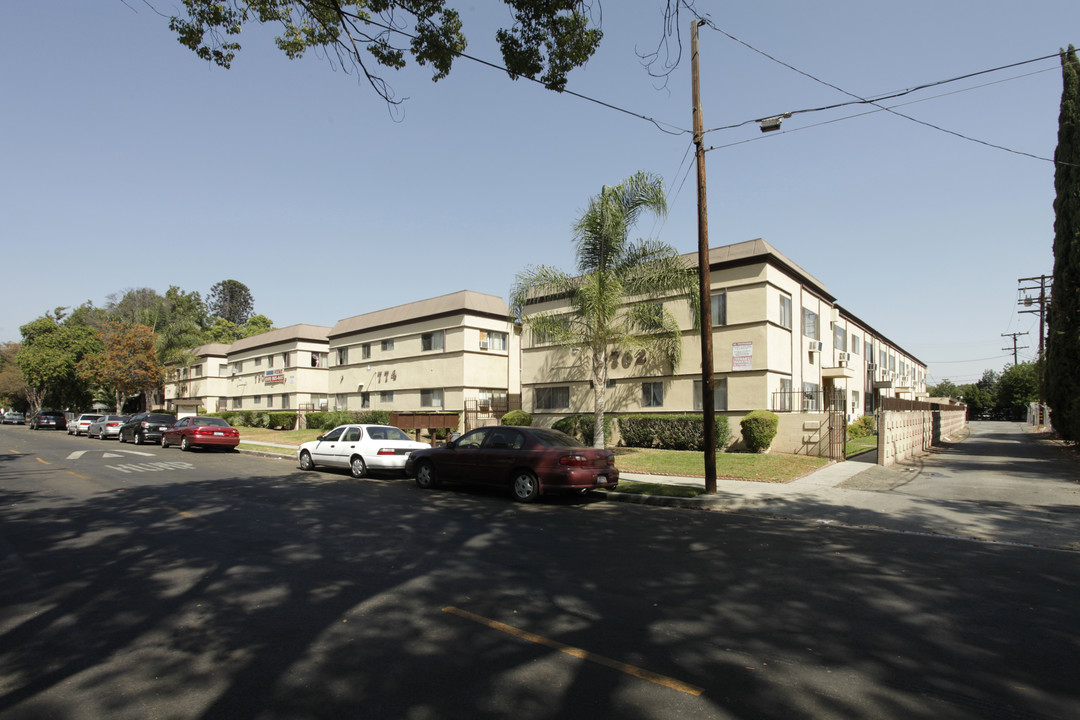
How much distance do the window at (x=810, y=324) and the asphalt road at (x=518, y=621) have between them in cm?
1719

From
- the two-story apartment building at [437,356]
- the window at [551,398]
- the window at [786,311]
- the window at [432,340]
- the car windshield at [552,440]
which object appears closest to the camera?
the car windshield at [552,440]

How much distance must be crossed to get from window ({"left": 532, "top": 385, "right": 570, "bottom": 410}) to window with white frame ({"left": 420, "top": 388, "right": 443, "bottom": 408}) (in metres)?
7.75

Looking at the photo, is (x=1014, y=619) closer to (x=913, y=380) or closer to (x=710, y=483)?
(x=710, y=483)

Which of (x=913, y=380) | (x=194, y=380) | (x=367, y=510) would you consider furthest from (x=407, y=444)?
(x=913, y=380)

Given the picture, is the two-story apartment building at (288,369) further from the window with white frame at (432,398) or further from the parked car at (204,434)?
the parked car at (204,434)

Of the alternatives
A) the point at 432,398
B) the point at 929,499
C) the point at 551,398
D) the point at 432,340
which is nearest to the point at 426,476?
the point at 929,499

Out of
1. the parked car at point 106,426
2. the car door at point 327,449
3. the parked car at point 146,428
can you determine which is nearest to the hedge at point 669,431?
the car door at point 327,449

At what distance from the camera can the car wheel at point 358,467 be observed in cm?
1553

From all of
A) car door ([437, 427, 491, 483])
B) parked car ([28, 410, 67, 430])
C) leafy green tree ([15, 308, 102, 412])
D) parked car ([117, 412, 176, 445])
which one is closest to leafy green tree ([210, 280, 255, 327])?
leafy green tree ([15, 308, 102, 412])

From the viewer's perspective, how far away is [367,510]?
10.3 metres

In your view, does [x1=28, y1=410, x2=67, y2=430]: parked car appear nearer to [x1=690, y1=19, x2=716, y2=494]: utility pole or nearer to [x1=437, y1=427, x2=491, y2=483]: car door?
[x1=437, y1=427, x2=491, y2=483]: car door

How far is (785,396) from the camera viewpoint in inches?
863

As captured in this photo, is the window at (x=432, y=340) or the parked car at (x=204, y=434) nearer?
the parked car at (x=204, y=434)

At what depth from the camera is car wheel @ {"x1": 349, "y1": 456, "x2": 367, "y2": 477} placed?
51.0ft
